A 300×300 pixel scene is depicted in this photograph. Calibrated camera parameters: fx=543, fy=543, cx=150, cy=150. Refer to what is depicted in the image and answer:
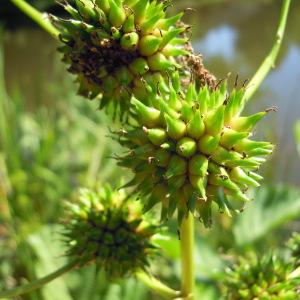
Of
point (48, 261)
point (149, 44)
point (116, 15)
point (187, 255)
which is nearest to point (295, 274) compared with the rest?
point (187, 255)

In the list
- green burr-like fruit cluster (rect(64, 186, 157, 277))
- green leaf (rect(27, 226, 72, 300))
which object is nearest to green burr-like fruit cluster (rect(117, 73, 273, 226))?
green burr-like fruit cluster (rect(64, 186, 157, 277))

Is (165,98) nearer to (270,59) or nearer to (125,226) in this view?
(270,59)

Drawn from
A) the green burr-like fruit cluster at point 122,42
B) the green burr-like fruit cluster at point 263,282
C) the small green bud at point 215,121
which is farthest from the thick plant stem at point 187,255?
the green burr-like fruit cluster at point 122,42

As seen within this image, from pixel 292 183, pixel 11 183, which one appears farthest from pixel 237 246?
pixel 292 183

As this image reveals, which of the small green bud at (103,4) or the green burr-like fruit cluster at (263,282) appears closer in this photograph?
the small green bud at (103,4)

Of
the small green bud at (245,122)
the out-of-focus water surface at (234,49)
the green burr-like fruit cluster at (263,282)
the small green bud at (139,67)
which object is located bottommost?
the green burr-like fruit cluster at (263,282)

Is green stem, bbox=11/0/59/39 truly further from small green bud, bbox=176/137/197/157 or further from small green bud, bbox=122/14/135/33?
small green bud, bbox=176/137/197/157

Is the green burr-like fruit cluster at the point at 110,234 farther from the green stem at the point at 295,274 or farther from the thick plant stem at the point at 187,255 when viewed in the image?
the green stem at the point at 295,274
